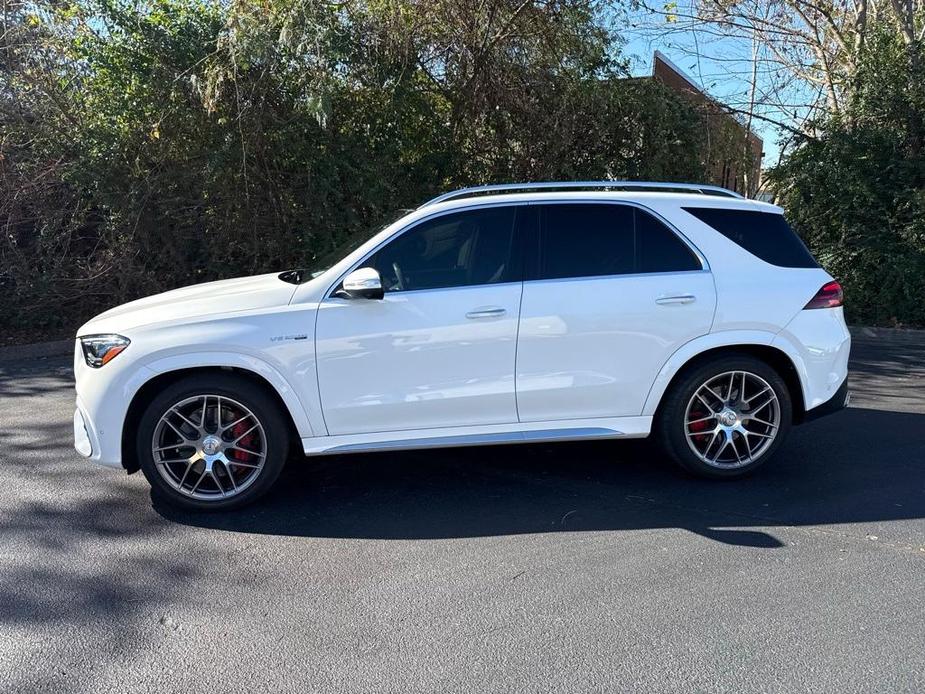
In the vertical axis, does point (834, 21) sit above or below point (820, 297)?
above

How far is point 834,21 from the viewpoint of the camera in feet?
43.9

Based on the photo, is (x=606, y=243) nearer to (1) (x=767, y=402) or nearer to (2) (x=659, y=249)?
(2) (x=659, y=249)

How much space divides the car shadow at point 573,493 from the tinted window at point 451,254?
1.33 metres

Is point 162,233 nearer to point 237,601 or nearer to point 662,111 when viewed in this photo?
point 662,111

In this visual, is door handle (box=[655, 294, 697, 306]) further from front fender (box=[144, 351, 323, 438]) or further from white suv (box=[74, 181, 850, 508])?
front fender (box=[144, 351, 323, 438])

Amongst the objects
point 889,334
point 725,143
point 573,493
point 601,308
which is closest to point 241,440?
point 573,493

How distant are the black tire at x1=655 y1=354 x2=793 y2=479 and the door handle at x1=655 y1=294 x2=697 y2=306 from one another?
1.40 feet

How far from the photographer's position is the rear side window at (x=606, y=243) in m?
4.91

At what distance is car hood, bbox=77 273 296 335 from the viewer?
4.58 meters

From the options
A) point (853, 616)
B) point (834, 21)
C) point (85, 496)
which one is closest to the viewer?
point (853, 616)

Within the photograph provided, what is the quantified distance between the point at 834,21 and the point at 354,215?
9.12m

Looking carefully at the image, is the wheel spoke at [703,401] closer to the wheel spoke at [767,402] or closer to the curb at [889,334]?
the wheel spoke at [767,402]

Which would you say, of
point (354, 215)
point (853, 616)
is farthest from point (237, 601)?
point (354, 215)

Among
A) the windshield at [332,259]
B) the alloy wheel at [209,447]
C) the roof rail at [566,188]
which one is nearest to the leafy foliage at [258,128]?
the windshield at [332,259]
